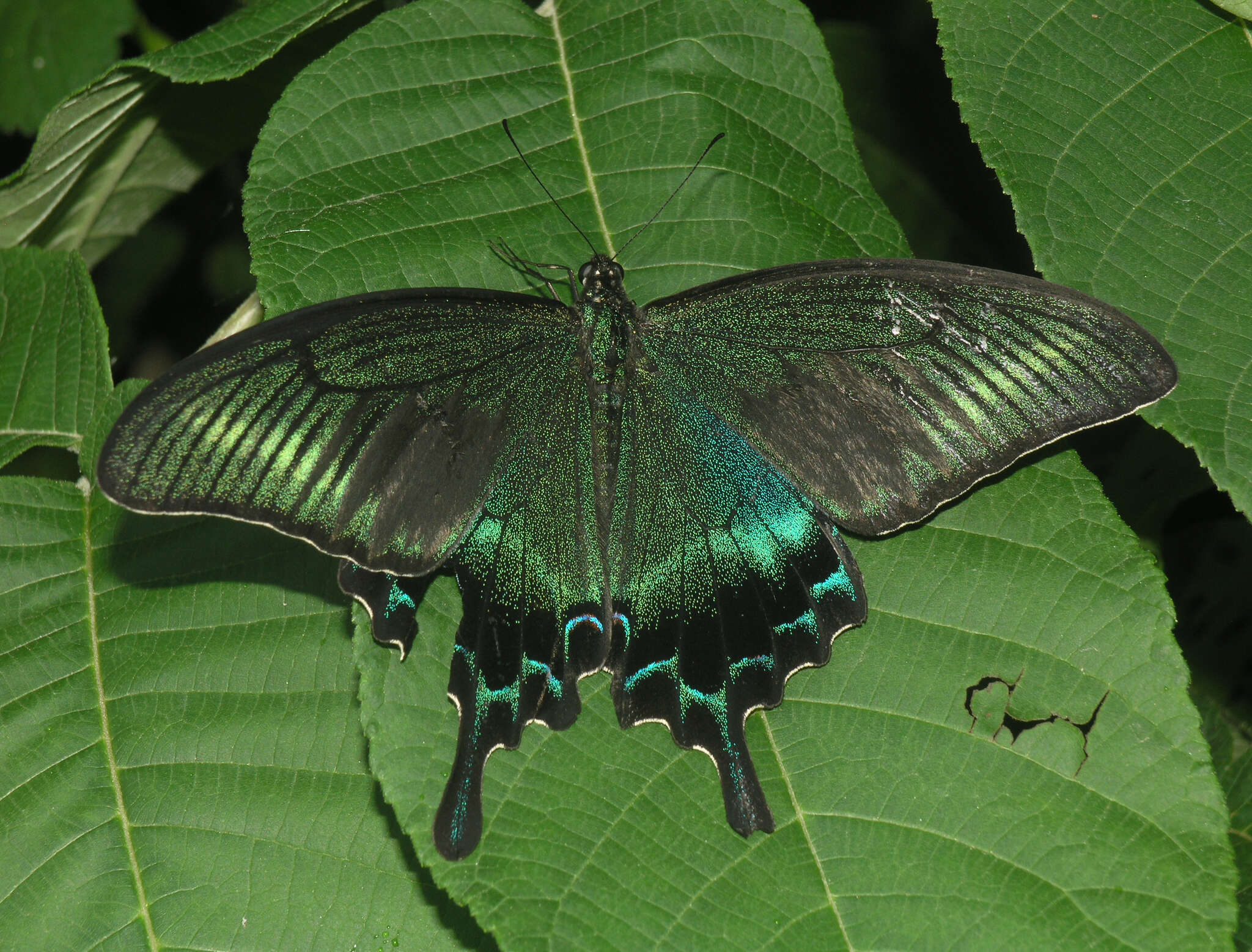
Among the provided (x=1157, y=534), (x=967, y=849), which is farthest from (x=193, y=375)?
(x=1157, y=534)

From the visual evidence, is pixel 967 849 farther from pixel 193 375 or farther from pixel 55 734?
pixel 55 734

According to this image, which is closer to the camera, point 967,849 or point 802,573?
point 967,849

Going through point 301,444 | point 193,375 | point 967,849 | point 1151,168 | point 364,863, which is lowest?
point 364,863


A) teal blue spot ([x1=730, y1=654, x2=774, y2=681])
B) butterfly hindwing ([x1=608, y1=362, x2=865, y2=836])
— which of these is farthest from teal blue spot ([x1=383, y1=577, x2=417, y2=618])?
teal blue spot ([x1=730, y1=654, x2=774, y2=681])

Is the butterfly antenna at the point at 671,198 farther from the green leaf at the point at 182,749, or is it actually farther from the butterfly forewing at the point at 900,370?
the green leaf at the point at 182,749

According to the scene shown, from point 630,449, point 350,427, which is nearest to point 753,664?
point 630,449

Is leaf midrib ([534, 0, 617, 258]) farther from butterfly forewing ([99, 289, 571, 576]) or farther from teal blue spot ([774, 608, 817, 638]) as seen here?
teal blue spot ([774, 608, 817, 638])

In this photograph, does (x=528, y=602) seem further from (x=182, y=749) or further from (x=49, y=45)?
(x=49, y=45)
